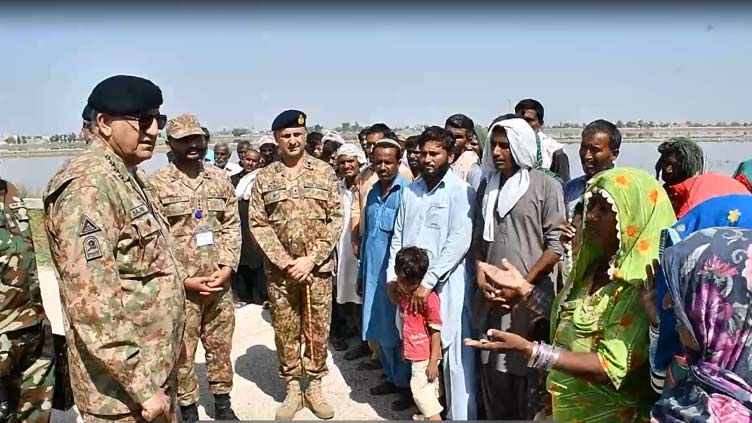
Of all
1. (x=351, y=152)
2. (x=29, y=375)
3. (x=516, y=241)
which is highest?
(x=351, y=152)

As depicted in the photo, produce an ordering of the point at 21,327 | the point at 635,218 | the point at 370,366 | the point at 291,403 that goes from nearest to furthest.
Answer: the point at 635,218, the point at 21,327, the point at 291,403, the point at 370,366

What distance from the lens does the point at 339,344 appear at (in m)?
5.45

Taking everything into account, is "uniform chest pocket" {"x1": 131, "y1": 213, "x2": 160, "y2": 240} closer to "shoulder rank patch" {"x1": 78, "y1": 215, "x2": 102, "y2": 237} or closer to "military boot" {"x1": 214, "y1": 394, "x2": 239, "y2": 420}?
"shoulder rank patch" {"x1": 78, "y1": 215, "x2": 102, "y2": 237}

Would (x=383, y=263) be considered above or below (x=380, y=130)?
below

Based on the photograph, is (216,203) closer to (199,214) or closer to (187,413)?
(199,214)

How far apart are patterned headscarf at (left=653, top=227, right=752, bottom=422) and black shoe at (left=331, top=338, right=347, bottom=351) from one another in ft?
13.4

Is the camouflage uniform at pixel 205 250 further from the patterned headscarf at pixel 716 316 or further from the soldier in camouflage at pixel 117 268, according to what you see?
the patterned headscarf at pixel 716 316

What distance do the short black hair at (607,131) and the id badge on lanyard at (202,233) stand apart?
236 cm

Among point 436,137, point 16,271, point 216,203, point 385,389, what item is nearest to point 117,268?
point 16,271

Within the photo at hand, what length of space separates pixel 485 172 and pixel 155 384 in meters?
2.11

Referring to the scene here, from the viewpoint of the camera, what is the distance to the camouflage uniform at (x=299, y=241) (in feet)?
13.0

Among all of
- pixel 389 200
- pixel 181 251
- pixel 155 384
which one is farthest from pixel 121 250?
pixel 389 200

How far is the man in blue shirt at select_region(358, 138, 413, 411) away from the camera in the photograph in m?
4.17

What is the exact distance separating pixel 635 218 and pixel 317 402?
275 cm
